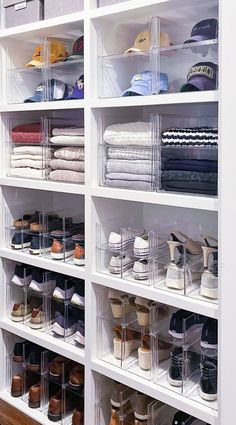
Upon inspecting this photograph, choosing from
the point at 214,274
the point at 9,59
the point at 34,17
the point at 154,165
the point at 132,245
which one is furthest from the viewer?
the point at 9,59

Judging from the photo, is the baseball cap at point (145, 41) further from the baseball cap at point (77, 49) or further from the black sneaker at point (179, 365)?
the black sneaker at point (179, 365)

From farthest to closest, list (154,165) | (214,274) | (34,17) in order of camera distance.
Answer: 1. (34,17)
2. (154,165)
3. (214,274)

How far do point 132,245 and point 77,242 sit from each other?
26 cm

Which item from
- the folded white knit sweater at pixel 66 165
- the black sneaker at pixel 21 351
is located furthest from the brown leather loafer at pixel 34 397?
the folded white knit sweater at pixel 66 165

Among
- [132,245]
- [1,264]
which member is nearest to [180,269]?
[132,245]

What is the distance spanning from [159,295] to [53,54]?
1.00 metres

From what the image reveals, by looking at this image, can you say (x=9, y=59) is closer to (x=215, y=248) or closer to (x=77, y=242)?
(x=77, y=242)

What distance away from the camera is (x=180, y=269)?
1486 millimetres

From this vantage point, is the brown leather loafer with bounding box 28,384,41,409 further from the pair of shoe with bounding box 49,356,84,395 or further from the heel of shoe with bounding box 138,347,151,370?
the heel of shoe with bounding box 138,347,151,370

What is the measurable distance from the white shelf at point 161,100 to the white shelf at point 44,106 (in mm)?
88

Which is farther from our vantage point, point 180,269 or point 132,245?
point 132,245

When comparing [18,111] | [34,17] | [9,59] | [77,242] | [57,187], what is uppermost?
[34,17]

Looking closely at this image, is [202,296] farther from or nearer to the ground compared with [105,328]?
farther from the ground

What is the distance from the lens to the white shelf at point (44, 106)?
1670mm
